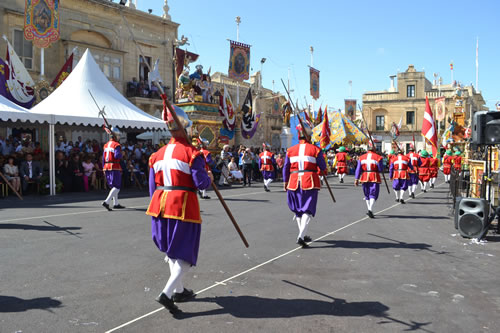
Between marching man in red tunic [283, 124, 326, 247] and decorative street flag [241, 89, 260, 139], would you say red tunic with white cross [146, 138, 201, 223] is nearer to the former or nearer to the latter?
marching man in red tunic [283, 124, 326, 247]

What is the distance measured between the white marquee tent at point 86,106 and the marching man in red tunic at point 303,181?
31.4 feet

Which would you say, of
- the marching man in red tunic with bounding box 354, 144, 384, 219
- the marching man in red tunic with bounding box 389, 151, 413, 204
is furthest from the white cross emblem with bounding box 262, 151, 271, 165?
the marching man in red tunic with bounding box 354, 144, 384, 219

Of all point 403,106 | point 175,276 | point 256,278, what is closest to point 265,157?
point 256,278

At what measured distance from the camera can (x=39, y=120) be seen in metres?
13.6

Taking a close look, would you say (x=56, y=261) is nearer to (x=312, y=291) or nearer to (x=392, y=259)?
(x=312, y=291)

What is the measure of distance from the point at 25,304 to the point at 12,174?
1103cm

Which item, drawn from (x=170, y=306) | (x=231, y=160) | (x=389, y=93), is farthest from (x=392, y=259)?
(x=389, y=93)

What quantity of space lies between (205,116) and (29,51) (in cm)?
1171

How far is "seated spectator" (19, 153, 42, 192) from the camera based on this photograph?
1419 cm

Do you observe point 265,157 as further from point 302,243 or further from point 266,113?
point 266,113

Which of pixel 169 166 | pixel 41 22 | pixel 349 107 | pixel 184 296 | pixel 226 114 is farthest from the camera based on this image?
pixel 349 107

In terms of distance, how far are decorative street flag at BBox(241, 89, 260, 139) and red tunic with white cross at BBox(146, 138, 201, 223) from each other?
2023 centimetres

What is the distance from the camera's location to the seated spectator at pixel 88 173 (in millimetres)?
15781

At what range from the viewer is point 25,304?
4160 mm
